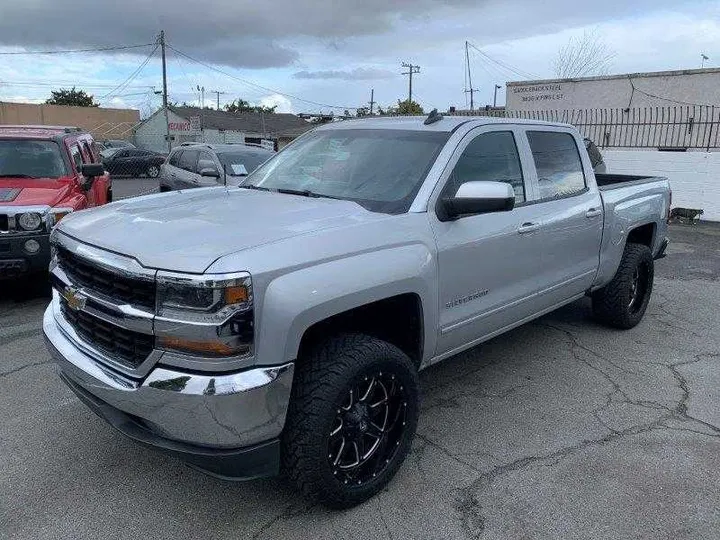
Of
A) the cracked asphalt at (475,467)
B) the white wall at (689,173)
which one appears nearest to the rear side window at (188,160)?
the cracked asphalt at (475,467)

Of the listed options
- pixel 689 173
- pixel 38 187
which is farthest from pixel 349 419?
pixel 689 173

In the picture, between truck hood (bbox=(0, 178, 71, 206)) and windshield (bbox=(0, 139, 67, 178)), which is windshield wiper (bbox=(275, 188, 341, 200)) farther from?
windshield (bbox=(0, 139, 67, 178))

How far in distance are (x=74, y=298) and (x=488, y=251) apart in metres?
2.30

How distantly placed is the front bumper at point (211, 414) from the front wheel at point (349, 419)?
128 millimetres

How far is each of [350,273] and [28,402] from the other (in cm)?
269

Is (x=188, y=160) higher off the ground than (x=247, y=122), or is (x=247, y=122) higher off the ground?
(x=247, y=122)

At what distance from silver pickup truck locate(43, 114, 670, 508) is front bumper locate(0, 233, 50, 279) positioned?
2.75 metres

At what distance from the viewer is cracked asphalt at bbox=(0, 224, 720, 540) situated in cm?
274

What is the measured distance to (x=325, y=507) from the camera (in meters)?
2.79

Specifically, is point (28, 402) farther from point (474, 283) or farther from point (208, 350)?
point (474, 283)

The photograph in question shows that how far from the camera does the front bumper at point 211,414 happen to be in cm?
231

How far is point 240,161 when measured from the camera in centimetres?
1039

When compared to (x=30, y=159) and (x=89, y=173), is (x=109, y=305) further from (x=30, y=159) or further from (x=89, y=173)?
(x=30, y=159)

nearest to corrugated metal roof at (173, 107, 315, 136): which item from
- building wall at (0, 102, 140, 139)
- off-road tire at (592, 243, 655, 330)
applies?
building wall at (0, 102, 140, 139)
